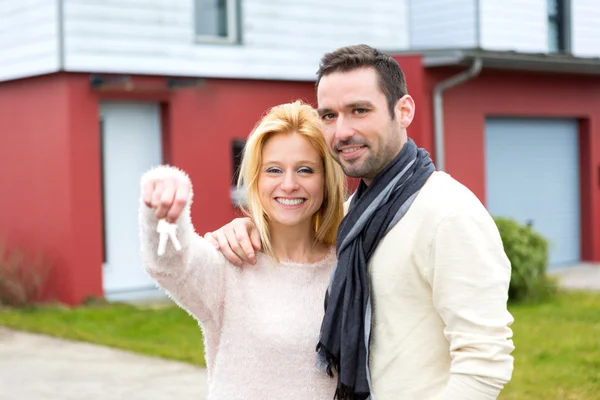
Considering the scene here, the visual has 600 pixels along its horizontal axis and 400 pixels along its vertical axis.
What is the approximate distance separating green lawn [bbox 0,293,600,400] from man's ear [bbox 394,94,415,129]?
4.30 meters

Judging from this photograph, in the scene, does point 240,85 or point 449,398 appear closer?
point 449,398

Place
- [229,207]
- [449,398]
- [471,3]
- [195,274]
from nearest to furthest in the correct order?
[449,398] < [195,274] < [229,207] < [471,3]

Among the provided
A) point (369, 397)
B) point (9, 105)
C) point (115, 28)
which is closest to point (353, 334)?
point (369, 397)

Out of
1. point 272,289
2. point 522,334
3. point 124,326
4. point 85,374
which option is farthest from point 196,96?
point 272,289

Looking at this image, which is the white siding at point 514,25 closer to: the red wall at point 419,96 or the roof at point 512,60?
the roof at point 512,60

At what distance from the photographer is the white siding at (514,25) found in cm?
1505

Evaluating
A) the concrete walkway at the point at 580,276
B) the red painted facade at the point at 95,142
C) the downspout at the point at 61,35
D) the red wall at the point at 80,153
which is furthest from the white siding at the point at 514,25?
the downspout at the point at 61,35

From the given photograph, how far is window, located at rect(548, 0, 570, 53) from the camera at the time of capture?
16.6 metres

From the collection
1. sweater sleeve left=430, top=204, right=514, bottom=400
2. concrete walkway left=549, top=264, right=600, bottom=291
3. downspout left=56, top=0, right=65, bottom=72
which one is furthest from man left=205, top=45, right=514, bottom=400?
concrete walkway left=549, top=264, right=600, bottom=291

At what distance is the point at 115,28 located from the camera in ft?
39.0

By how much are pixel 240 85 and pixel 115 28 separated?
76.9 inches

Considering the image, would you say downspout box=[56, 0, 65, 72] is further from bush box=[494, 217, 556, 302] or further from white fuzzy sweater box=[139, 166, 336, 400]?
white fuzzy sweater box=[139, 166, 336, 400]

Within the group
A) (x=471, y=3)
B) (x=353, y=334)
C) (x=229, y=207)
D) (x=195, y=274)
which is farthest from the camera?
(x=471, y=3)

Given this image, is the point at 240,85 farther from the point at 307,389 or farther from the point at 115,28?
the point at 307,389
